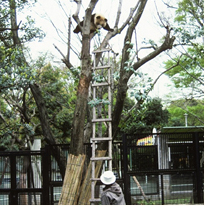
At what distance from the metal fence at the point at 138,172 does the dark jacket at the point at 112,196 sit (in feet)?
8.34

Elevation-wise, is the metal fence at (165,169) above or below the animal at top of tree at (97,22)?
below

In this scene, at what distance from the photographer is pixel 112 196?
15.2 feet

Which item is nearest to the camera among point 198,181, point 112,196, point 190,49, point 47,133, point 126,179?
point 112,196

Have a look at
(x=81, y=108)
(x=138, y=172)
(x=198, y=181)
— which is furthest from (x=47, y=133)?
(x=198, y=181)

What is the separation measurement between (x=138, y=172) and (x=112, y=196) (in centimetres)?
277

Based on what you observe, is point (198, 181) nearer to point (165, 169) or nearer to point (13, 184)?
point (165, 169)

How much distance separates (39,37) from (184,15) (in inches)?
305

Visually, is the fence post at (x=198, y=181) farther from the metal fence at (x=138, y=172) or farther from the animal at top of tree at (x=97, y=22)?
the animal at top of tree at (x=97, y=22)

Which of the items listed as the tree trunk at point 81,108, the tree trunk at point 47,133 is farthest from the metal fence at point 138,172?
the tree trunk at point 81,108

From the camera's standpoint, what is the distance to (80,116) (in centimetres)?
666

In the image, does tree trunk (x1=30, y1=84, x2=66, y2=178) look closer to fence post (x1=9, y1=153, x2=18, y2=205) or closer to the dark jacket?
fence post (x1=9, y1=153, x2=18, y2=205)

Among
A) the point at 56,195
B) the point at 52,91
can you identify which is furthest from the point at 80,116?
the point at 52,91

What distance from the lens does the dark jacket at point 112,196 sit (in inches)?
181

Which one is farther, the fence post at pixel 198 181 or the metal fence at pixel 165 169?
the fence post at pixel 198 181
